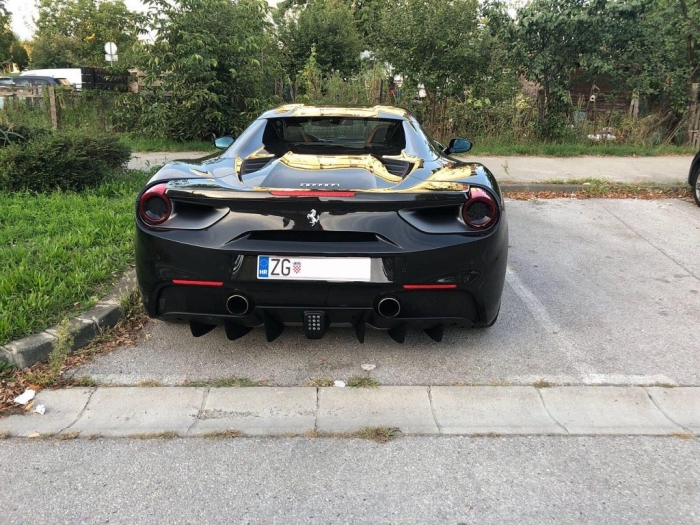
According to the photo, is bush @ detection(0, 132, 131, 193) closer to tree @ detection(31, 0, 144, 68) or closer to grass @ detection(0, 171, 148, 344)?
grass @ detection(0, 171, 148, 344)

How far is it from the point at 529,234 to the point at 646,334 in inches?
101

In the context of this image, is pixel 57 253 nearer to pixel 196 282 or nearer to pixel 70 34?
pixel 196 282

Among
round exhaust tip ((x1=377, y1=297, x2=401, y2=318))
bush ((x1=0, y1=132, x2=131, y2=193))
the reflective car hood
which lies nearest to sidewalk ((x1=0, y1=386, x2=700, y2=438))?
round exhaust tip ((x1=377, y1=297, x2=401, y2=318))

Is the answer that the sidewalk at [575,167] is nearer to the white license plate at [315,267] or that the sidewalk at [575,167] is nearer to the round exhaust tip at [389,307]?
the round exhaust tip at [389,307]

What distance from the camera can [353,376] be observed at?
3094 millimetres

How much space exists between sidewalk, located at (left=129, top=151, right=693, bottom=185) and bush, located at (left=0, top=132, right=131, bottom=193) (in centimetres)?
170

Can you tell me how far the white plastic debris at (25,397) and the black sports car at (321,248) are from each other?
70cm

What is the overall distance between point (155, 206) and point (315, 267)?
2.92ft

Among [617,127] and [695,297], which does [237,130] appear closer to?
[617,127]

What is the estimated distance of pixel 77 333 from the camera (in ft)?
10.8

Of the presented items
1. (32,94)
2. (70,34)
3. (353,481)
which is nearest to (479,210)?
(353,481)

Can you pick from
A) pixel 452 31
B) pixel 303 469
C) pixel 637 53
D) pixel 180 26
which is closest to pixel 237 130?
pixel 180 26

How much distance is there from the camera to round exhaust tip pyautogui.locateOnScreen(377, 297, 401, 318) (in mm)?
2797

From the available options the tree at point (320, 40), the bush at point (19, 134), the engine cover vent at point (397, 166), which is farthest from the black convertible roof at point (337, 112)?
the tree at point (320, 40)
